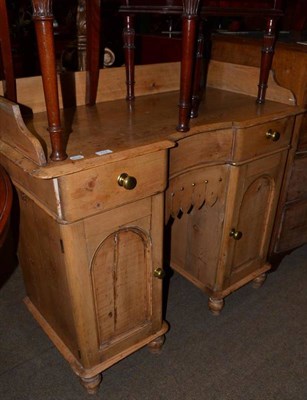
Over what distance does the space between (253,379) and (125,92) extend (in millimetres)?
1333

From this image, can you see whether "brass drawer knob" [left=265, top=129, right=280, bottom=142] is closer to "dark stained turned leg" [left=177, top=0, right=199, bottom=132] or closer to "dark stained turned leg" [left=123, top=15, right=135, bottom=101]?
"dark stained turned leg" [left=177, top=0, right=199, bottom=132]

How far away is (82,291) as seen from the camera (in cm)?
127

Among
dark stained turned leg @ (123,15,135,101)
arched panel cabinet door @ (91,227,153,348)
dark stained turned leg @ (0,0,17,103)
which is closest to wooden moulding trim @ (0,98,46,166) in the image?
dark stained turned leg @ (0,0,17,103)

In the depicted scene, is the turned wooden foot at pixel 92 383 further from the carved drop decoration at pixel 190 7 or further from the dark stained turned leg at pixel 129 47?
the carved drop decoration at pixel 190 7

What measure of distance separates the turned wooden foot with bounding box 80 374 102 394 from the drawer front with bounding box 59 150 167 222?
72 centimetres

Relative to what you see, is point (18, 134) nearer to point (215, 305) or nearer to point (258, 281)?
point (215, 305)

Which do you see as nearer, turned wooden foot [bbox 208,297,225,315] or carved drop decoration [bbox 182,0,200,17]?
carved drop decoration [bbox 182,0,200,17]

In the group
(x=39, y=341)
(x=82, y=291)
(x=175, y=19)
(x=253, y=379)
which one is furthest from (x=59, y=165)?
(x=175, y=19)

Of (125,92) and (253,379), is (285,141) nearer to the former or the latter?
(125,92)

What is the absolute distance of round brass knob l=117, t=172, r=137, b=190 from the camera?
1.13m

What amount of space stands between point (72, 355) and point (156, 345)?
37 centimetres

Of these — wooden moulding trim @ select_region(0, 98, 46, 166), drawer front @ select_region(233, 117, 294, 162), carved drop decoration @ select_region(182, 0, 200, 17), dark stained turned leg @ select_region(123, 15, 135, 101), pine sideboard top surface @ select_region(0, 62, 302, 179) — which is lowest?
drawer front @ select_region(233, 117, 294, 162)

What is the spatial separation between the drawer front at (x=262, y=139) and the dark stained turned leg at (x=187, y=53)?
0.28m

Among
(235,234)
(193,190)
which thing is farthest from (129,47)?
(235,234)
